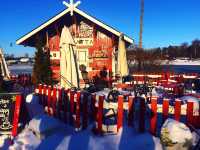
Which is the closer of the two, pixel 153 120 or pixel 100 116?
pixel 153 120

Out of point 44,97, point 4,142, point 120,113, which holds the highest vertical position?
point 44,97

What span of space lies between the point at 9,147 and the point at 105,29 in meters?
14.3

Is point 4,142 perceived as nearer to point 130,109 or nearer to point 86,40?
point 130,109

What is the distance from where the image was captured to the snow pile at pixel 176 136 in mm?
6645

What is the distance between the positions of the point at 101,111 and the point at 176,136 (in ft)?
6.13

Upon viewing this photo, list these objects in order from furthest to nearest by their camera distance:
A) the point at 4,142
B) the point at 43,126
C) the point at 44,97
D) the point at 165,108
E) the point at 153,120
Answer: the point at 44,97 → the point at 43,126 → the point at 4,142 → the point at 165,108 → the point at 153,120

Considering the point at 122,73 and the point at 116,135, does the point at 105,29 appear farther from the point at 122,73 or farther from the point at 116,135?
the point at 116,135

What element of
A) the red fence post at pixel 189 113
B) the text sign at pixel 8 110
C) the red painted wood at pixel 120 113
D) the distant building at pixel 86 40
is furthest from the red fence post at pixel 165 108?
the distant building at pixel 86 40

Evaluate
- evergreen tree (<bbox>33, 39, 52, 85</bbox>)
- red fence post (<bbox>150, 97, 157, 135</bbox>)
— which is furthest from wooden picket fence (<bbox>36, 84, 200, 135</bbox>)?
evergreen tree (<bbox>33, 39, 52, 85</bbox>)

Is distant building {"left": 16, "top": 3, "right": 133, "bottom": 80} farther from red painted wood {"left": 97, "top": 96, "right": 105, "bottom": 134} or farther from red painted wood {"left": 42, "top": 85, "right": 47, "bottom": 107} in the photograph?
red painted wood {"left": 97, "top": 96, "right": 105, "bottom": 134}

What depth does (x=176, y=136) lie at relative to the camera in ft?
21.9

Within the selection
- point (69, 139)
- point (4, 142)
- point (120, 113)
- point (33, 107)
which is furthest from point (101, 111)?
point (33, 107)

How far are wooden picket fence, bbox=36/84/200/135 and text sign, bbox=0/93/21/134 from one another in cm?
140

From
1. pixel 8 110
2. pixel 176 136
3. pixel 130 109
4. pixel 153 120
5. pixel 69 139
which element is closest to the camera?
pixel 176 136
